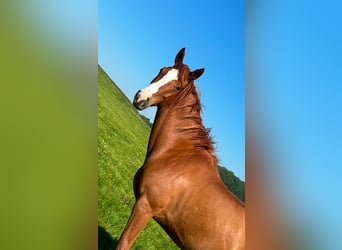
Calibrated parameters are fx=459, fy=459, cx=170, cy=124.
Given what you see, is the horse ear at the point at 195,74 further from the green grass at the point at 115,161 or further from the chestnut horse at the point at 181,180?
the green grass at the point at 115,161

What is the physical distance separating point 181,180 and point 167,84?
0.93 ft

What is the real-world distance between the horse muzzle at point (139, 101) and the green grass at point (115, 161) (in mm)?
62

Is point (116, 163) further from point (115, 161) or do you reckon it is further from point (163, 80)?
point (163, 80)

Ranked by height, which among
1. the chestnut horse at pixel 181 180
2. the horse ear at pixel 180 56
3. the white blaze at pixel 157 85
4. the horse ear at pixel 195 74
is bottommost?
the chestnut horse at pixel 181 180

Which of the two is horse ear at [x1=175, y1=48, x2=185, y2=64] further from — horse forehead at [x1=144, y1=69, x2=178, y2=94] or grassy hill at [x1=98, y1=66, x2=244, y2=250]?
grassy hill at [x1=98, y1=66, x2=244, y2=250]

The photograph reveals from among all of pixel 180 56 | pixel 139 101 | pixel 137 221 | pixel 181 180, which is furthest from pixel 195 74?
pixel 137 221

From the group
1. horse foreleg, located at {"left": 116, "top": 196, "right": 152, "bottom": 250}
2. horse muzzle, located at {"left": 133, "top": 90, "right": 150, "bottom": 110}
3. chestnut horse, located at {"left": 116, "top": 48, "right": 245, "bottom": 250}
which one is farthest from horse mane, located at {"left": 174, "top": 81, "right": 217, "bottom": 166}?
horse foreleg, located at {"left": 116, "top": 196, "right": 152, "bottom": 250}

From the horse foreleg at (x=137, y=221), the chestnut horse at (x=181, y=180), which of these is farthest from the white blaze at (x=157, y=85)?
the horse foreleg at (x=137, y=221)

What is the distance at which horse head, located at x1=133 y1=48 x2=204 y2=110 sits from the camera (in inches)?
51.2

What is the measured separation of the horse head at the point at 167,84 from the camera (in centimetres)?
130

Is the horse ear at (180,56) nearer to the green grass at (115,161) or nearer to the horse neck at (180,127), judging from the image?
the horse neck at (180,127)

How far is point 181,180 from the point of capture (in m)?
1.34

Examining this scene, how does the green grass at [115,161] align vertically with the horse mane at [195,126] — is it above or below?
below
